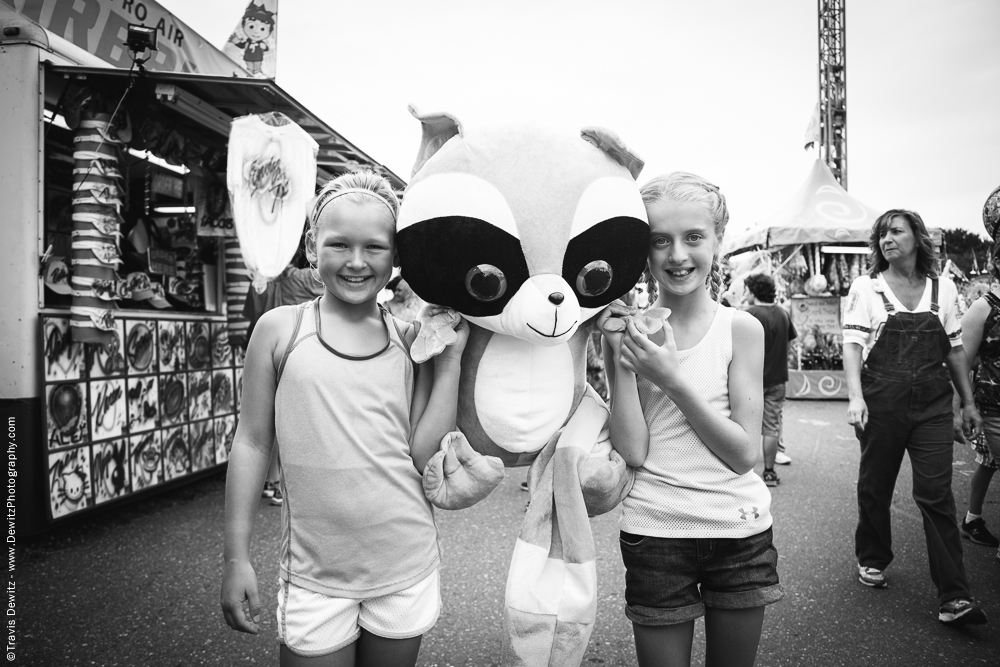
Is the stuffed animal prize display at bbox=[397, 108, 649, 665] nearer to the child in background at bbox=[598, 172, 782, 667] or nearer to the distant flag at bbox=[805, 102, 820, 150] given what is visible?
the child in background at bbox=[598, 172, 782, 667]

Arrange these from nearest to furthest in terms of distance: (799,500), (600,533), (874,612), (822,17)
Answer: (874,612) → (600,533) → (799,500) → (822,17)

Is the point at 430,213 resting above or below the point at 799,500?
above

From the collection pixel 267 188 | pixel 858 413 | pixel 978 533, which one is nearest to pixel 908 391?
pixel 858 413

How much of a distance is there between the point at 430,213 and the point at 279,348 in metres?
0.54

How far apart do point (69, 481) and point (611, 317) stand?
3883 mm

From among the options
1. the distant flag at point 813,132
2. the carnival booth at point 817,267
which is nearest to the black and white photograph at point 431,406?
the carnival booth at point 817,267

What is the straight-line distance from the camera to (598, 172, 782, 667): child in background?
1606 millimetres

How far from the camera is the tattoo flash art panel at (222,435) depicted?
17.1 feet

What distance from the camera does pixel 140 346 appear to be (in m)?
4.39

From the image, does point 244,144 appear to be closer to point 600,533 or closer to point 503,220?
point 503,220

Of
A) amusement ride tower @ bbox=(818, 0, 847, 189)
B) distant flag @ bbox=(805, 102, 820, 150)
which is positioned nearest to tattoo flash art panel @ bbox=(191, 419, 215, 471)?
distant flag @ bbox=(805, 102, 820, 150)

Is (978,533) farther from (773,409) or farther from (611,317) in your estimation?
(611,317)

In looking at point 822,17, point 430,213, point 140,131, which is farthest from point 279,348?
point 822,17

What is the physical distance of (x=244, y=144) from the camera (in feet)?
13.8
